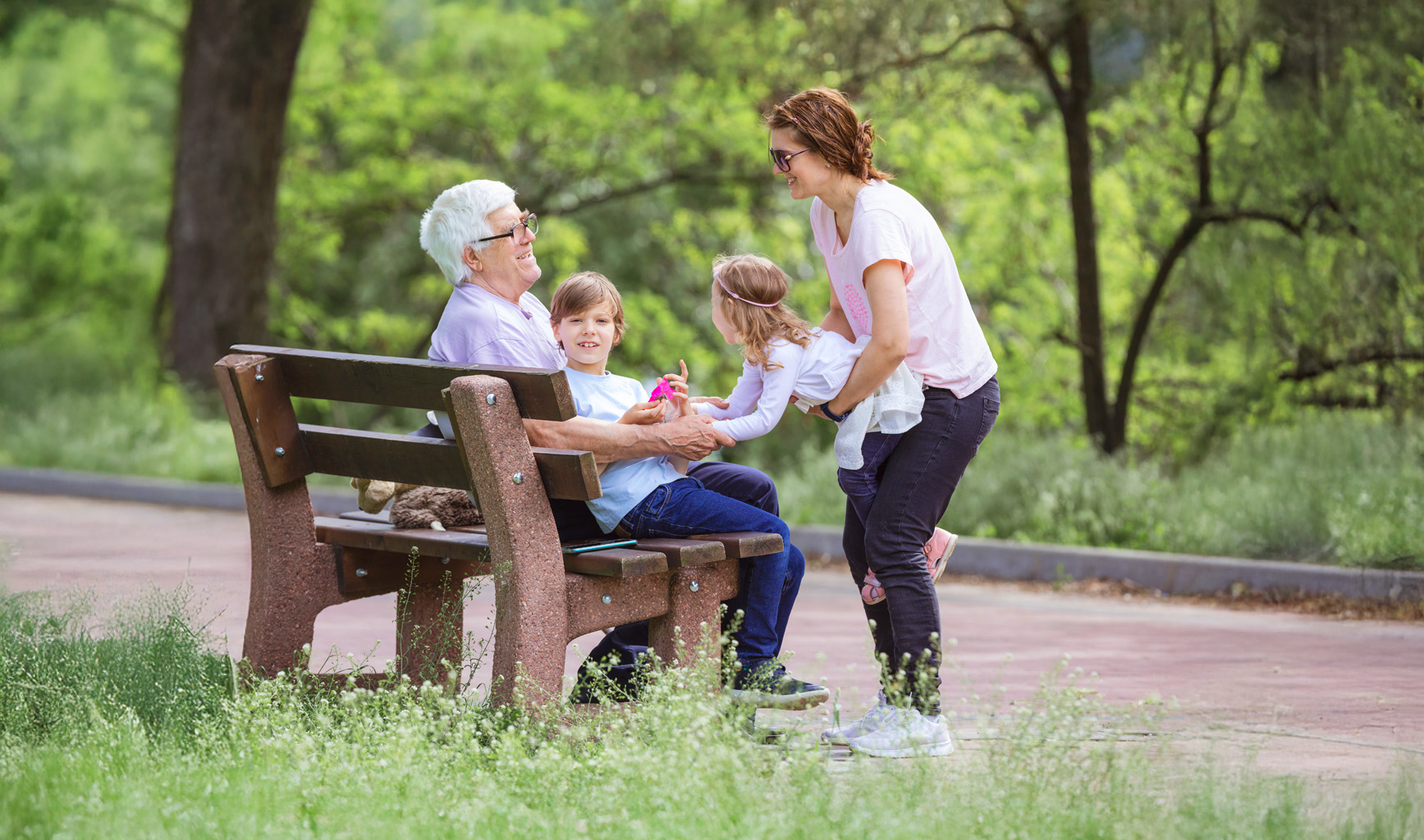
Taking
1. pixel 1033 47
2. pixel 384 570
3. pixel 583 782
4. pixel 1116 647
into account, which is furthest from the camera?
pixel 1033 47

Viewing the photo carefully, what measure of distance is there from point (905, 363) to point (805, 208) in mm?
15069

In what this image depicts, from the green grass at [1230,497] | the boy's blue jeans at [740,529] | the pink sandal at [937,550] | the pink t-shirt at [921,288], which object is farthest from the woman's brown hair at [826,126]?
the green grass at [1230,497]

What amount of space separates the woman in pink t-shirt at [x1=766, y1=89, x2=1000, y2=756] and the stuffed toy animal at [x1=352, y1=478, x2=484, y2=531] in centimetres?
114

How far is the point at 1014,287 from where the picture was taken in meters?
17.4

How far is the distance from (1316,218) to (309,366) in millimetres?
8839

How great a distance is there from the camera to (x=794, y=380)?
4.46 m

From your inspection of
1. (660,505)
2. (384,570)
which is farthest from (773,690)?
(384,570)

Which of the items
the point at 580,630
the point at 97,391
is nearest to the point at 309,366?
the point at 580,630

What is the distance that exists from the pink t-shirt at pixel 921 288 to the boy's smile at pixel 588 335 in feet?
2.25

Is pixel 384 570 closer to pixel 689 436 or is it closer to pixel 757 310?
pixel 689 436

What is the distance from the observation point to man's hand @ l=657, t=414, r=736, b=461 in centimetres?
425

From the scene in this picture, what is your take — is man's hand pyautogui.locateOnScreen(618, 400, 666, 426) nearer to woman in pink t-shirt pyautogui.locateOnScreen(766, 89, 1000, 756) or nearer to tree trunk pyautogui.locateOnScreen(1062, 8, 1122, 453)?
woman in pink t-shirt pyautogui.locateOnScreen(766, 89, 1000, 756)

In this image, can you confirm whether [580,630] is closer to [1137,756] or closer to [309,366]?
[309,366]

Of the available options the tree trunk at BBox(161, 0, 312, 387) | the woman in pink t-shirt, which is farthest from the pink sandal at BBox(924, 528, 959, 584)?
the tree trunk at BBox(161, 0, 312, 387)
